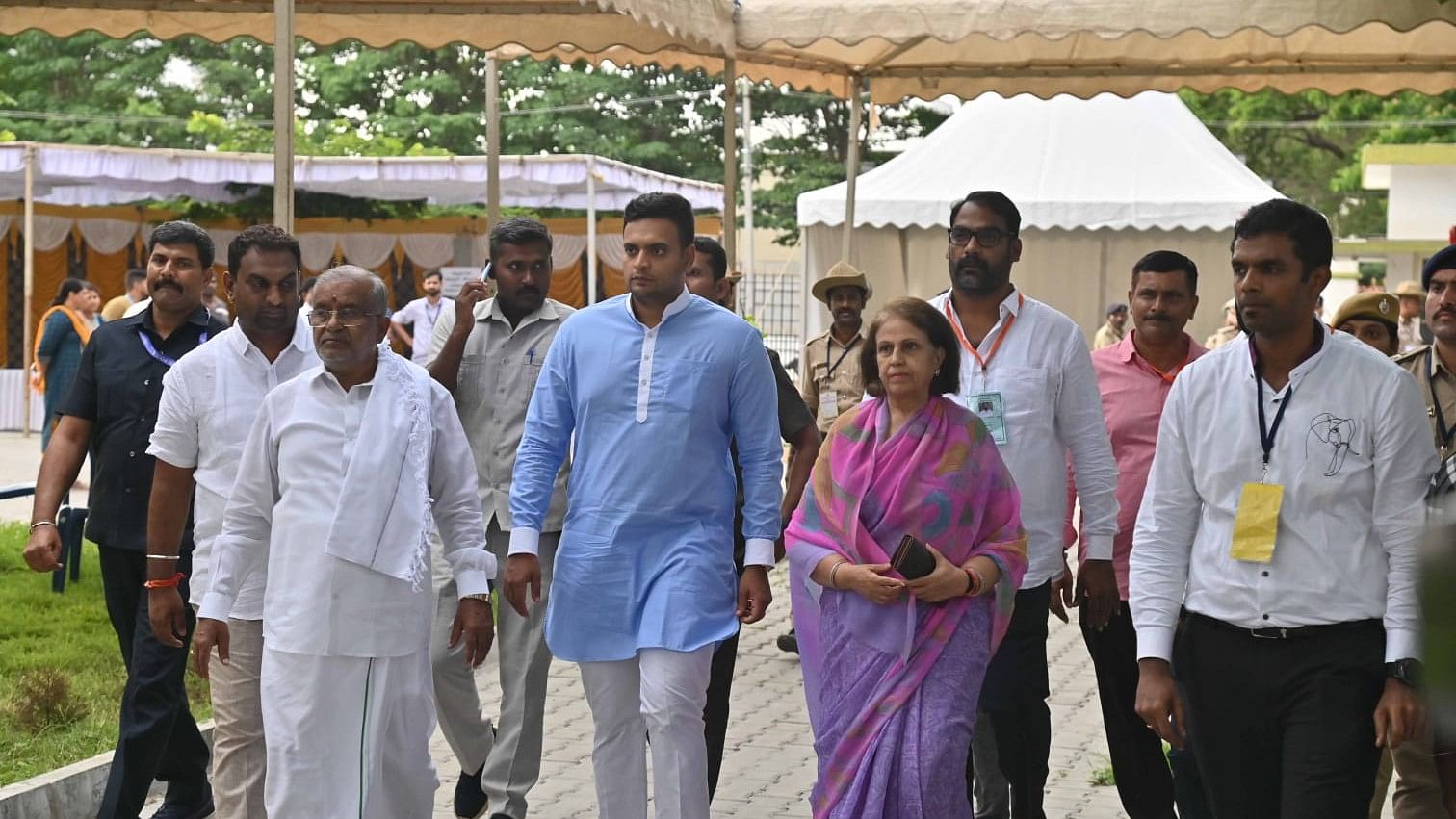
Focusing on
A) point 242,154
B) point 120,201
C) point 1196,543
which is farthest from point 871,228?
point 1196,543

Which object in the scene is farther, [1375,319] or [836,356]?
[836,356]

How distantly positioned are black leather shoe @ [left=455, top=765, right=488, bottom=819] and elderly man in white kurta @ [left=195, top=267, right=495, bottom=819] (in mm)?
1469

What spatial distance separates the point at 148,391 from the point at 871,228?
17.8 meters

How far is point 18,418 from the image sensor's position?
27.4 meters

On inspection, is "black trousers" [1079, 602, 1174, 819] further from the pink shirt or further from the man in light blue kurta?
the man in light blue kurta

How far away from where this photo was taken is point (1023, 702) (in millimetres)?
6172

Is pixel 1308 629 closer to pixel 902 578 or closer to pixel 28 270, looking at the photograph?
pixel 902 578

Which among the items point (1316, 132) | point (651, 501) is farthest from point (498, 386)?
point (1316, 132)

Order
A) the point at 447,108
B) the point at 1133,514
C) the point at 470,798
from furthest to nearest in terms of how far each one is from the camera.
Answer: the point at 447,108, the point at 470,798, the point at 1133,514

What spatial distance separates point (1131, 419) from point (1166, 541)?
210 centimetres

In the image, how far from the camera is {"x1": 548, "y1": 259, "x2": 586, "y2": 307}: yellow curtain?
3158cm

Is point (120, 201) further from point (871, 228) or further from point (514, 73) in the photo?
point (514, 73)

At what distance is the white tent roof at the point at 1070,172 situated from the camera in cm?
2297

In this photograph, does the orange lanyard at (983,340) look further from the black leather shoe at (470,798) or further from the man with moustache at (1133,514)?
the black leather shoe at (470,798)
